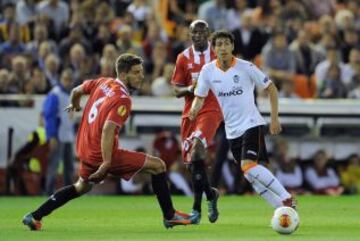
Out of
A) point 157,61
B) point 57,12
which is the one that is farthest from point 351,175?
point 57,12

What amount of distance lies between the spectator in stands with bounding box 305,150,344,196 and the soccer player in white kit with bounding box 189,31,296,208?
8481 mm

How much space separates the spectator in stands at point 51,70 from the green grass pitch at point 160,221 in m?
3.25

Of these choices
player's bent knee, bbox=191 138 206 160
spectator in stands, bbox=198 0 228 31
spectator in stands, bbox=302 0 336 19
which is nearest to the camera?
player's bent knee, bbox=191 138 206 160

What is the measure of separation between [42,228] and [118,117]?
70.8 inches

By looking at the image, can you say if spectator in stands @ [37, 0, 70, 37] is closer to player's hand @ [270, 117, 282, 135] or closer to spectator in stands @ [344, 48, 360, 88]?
spectator in stands @ [344, 48, 360, 88]

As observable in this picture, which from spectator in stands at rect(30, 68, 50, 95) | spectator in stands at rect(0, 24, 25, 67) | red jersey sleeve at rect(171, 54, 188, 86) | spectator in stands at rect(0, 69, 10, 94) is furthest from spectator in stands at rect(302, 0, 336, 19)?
red jersey sleeve at rect(171, 54, 188, 86)

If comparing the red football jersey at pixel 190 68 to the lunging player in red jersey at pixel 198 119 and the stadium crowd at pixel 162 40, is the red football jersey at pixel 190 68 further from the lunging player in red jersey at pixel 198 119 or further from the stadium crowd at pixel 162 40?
the stadium crowd at pixel 162 40

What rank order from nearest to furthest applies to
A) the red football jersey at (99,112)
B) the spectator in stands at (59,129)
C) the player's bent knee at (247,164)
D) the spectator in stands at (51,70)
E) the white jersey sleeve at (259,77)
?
the red football jersey at (99,112)
the player's bent knee at (247,164)
the white jersey sleeve at (259,77)
the spectator in stands at (59,129)
the spectator in stands at (51,70)

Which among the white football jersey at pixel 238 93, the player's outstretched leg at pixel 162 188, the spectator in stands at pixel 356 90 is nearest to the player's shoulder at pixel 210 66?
the white football jersey at pixel 238 93

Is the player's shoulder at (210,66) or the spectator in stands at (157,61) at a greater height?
the player's shoulder at (210,66)

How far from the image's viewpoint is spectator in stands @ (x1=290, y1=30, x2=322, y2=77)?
84.2 ft

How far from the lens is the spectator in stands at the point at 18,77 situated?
2327 centimetres

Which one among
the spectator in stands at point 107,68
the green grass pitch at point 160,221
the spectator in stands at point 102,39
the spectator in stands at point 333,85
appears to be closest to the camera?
the green grass pitch at point 160,221

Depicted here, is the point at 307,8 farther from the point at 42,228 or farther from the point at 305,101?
the point at 42,228
